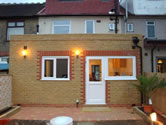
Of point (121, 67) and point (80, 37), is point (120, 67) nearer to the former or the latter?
point (121, 67)

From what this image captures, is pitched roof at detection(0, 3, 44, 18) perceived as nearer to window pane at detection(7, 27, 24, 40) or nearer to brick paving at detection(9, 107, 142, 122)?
window pane at detection(7, 27, 24, 40)

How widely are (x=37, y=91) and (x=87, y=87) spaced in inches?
94.9

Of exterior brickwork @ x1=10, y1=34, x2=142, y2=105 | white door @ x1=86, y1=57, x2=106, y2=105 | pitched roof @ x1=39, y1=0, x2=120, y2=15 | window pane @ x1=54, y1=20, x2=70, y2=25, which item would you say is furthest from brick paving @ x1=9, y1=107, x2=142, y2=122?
pitched roof @ x1=39, y1=0, x2=120, y2=15

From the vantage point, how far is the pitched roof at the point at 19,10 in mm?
12864

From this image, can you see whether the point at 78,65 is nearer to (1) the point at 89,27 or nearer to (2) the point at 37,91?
(2) the point at 37,91

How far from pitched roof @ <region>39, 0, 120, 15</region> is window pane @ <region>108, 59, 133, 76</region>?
7372mm

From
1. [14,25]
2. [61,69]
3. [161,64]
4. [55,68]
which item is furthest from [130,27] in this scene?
[14,25]

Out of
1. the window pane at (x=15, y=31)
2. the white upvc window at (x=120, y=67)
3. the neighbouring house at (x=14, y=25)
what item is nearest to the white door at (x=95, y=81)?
the white upvc window at (x=120, y=67)

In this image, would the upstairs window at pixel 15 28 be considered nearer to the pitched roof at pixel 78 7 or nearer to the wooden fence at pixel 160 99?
the pitched roof at pixel 78 7

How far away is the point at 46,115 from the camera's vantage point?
511 cm

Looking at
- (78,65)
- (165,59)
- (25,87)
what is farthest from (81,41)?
(165,59)

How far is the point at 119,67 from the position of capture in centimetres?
643

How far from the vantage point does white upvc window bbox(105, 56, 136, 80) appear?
252 inches

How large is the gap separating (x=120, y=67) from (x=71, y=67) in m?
2.38
